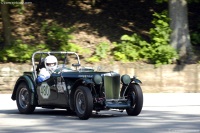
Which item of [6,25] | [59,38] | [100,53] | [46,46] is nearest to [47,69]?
[100,53]

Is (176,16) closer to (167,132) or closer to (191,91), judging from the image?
(191,91)

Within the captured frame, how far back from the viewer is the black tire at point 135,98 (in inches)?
508

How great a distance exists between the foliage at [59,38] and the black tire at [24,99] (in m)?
8.63

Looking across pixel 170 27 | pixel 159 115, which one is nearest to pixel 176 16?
pixel 170 27

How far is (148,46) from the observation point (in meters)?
23.4

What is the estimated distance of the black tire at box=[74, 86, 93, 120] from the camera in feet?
39.9

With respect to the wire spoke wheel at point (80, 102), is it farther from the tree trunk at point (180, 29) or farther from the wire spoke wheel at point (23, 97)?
the tree trunk at point (180, 29)

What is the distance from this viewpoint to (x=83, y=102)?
1248cm

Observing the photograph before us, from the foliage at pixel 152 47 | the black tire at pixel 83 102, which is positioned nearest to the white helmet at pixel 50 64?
the black tire at pixel 83 102

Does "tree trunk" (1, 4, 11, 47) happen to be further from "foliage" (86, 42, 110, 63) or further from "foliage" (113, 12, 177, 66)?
"foliage" (113, 12, 177, 66)

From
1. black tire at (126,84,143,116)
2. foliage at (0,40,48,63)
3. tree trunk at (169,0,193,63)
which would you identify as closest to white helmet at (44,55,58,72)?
black tire at (126,84,143,116)

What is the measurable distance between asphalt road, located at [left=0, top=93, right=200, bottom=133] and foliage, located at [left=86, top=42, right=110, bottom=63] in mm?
6375

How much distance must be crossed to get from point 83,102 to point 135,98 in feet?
3.96

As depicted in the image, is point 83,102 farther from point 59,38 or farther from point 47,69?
point 59,38
